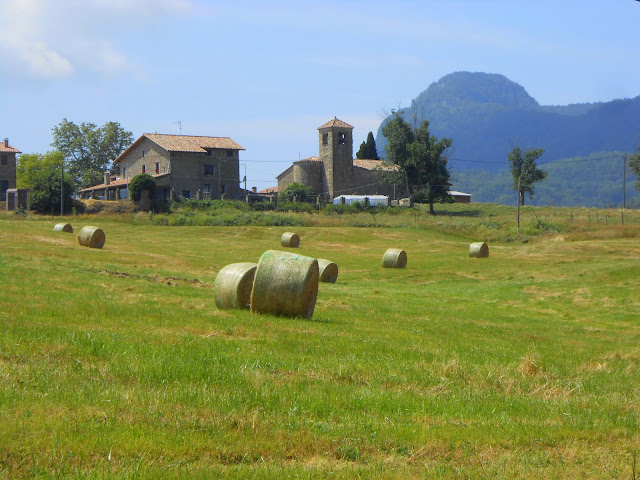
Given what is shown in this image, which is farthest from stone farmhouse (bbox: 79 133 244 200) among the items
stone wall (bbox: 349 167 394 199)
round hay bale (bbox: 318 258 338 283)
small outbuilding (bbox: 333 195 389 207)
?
round hay bale (bbox: 318 258 338 283)

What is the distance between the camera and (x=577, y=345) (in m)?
22.0

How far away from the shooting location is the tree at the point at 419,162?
131375 millimetres

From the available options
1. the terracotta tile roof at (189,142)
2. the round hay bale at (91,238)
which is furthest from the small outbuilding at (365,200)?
the round hay bale at (91,238)

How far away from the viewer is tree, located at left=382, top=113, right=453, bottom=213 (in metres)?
131

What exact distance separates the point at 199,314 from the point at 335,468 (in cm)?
1235

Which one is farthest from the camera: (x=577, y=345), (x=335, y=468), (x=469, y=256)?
(x=469, y=256)

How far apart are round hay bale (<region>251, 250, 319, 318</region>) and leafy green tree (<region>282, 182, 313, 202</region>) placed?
364 feet

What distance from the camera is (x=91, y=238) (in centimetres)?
5441

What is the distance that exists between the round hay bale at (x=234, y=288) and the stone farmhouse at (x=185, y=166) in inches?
3648

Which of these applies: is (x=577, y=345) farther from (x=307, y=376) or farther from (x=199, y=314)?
(x=307, y=376)

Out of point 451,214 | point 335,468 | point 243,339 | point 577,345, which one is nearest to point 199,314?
point 243,339

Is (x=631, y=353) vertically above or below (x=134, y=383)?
below

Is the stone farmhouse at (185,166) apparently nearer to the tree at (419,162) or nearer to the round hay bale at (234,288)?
the tree at (419,162)

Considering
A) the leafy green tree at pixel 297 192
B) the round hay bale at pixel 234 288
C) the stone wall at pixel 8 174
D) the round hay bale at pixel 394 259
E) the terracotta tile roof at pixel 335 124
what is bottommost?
the round hay bale at pixel 394 259
